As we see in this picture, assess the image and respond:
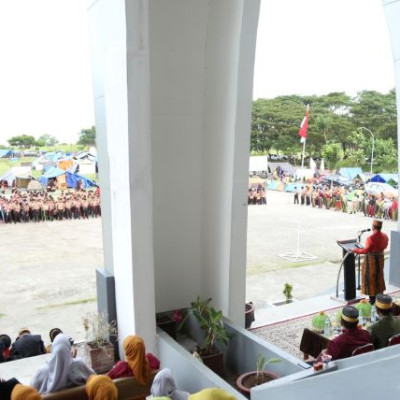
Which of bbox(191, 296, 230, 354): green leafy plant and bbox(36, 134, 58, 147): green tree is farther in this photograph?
bbox(36, 134, 58, 147): green tree

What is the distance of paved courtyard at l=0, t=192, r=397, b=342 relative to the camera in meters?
8.52

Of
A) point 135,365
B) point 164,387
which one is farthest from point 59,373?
point 164,387

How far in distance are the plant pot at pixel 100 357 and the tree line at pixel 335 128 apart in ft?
88.8

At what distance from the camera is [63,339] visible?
3.66 meters

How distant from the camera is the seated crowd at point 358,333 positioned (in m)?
3.73

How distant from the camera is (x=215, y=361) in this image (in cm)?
473

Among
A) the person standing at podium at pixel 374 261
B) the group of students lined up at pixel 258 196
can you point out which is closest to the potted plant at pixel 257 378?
the person standing at podium at pixel 374 261

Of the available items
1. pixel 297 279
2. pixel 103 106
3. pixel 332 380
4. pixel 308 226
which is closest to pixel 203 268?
pixel 103 106

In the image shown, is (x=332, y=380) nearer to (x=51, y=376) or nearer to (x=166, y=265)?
(x=51, y=376)

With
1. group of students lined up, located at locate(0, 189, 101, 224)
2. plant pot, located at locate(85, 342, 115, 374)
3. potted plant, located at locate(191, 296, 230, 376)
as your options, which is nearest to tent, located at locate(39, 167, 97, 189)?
group of students lined up, located at locate(0, 189, 101, 224)

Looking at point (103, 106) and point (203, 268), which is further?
point (203, 268)

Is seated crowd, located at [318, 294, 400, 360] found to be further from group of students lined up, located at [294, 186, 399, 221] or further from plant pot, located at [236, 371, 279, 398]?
group of students lined up, located at [294, 186, 399, 221]

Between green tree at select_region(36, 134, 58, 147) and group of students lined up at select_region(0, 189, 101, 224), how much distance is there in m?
11.0

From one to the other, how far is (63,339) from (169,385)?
92cm
